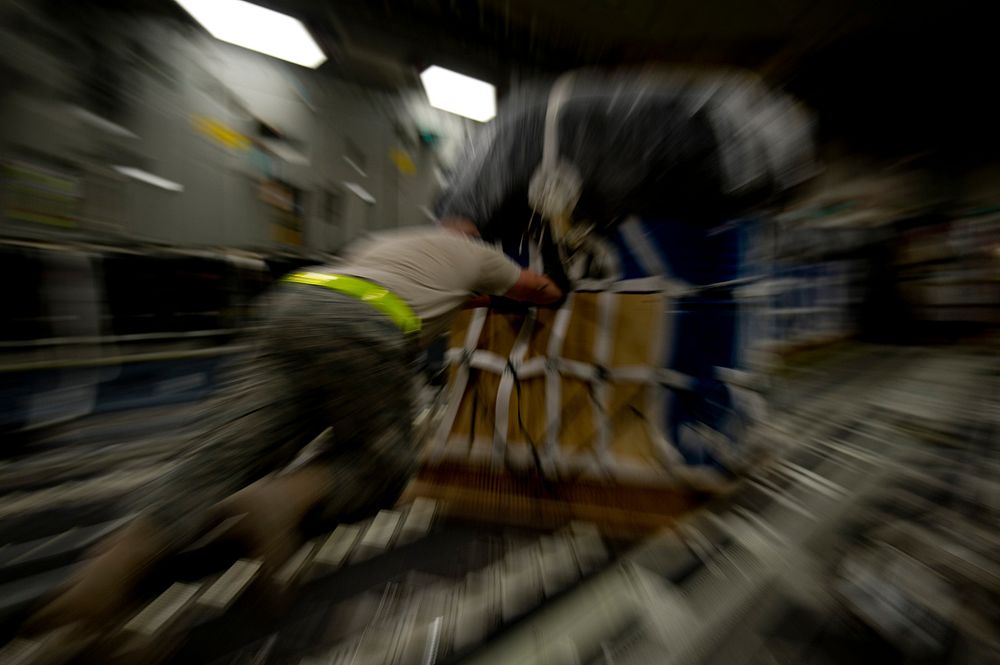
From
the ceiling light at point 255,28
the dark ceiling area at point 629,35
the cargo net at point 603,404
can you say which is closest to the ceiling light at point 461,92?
the dark ceiling area at point 629,35

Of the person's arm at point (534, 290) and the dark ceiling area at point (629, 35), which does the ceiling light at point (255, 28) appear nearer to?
the dark ceiling area at point (629, 35)

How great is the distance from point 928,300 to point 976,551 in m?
5.23

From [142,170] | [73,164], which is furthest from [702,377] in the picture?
[142,170]

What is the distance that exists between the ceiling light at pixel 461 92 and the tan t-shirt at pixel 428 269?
146 cm

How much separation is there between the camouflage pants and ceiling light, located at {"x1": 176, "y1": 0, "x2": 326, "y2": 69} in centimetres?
212

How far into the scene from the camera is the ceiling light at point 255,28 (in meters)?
2.05

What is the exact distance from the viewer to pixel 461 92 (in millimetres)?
2021

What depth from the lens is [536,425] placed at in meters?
0.91

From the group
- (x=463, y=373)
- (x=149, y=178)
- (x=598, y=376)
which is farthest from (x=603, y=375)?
(x=149, y=178)

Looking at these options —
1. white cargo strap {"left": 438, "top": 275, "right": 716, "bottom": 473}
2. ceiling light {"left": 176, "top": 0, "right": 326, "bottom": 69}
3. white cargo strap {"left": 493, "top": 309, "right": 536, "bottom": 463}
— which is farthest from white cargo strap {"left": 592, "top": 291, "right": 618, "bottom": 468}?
ceiling light {"left": 176, "top": 0, "right": 326, "bottom": 69}

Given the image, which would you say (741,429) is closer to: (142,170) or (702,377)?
(702,377)

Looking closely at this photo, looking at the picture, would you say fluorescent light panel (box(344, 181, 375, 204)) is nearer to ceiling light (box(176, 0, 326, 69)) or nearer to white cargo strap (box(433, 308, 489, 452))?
ceiling light (box(176, 0, 326, 69))

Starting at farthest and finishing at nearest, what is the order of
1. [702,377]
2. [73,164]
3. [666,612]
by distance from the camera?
[73,164] < [702,377] < [666,612]

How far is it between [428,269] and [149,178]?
2.20 m
